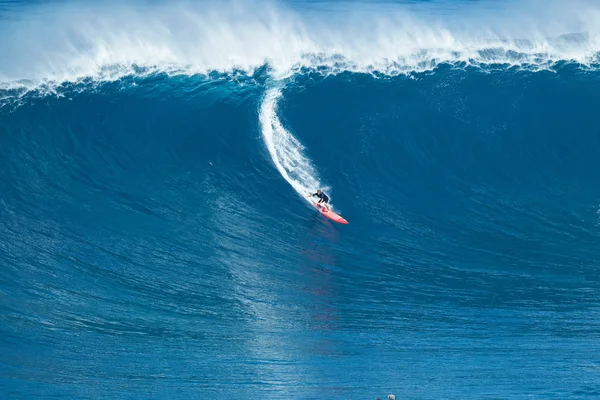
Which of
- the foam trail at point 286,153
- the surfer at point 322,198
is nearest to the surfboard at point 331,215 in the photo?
the surfer at point 322,198

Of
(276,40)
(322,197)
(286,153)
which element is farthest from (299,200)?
(276,40)

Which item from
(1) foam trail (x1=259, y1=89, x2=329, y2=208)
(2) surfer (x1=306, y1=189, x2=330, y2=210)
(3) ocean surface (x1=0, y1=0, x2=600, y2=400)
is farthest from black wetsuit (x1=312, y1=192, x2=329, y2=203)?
(1) foam trail (x1=259, y1=89, x2=329, y2=208)

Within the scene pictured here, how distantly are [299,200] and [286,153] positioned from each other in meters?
2.20

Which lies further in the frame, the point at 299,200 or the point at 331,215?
the point at 299,200

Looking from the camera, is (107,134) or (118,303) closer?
(118,303)

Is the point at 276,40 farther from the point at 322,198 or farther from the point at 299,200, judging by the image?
the point at 322,198

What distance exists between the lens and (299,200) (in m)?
23.2

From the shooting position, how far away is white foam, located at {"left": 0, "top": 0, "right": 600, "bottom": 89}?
2838 centimetres

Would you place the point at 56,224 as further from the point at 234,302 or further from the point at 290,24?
the point at 290,24

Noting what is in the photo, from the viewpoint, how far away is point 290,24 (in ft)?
100

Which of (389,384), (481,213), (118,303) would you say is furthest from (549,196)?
(118,303)

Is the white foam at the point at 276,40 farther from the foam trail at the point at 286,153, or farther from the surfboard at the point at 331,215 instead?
the surfboard at the point at 331,215

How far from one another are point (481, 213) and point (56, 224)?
397 inches

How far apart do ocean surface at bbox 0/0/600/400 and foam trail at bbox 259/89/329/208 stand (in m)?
0.08
